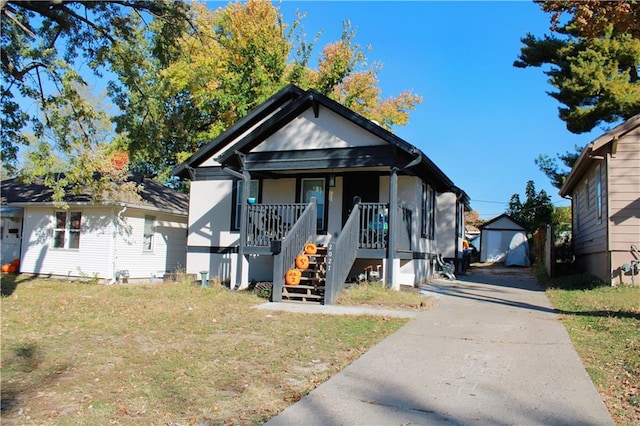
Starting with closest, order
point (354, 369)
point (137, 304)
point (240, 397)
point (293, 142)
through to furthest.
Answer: point (240, 397) → point (354, 369) → point (137, 304) → point (293, 142)

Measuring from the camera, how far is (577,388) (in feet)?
16.6

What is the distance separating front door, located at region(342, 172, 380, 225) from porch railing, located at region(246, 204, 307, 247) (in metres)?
1.48

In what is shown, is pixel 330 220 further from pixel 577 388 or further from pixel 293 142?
pixel 577 388

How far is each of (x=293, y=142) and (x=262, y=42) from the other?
9353 mm

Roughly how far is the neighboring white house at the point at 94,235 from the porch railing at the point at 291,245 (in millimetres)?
7444

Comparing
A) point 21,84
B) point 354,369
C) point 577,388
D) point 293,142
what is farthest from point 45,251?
point 577,388

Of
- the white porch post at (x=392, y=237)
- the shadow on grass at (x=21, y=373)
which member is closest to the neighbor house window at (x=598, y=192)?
the white porch post at (x=392, y=237)

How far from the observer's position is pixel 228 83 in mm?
21500

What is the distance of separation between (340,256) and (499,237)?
23.9 meters

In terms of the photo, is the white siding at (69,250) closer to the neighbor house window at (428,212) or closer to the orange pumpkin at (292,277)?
the orange pumpkin at (292,277)

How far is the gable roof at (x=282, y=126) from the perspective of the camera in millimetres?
12438

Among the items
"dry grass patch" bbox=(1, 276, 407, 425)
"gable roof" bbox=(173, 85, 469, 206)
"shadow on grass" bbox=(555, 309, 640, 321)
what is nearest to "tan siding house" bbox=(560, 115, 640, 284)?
"shadow on grass" bbox=(555, 309, 640, 321)

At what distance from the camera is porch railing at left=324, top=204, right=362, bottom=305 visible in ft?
35.4

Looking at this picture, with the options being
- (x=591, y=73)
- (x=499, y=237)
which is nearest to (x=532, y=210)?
(x=499, y=237)
